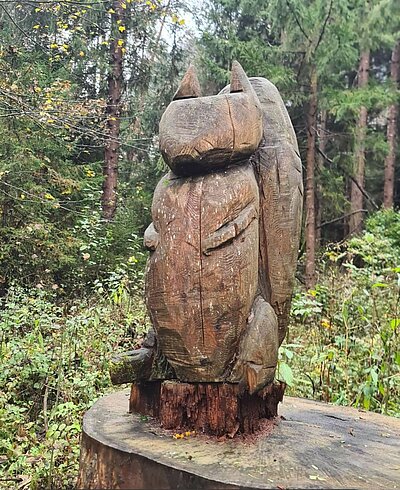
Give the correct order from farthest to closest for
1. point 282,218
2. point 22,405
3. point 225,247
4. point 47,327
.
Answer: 1. point 47,327
2. point 22,405
3. point 282,218
4. point 225,247

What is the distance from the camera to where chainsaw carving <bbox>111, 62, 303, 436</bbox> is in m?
2.40

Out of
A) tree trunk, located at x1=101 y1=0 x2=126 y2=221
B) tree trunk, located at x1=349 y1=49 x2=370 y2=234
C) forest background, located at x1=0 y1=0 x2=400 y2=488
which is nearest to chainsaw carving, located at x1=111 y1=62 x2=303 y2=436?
forest background, located at x1=0 y1=0 x2=400 y2=488

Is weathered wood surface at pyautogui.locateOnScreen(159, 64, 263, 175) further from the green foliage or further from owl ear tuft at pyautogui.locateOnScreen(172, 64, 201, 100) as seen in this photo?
the green foliage

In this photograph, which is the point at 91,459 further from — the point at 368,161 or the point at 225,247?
the point at 368,161

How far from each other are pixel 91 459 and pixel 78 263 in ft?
22.7

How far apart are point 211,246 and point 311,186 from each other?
24.5 feet

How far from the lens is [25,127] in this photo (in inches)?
340

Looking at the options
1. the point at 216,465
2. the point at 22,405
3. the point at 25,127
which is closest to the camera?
the point at 216,465

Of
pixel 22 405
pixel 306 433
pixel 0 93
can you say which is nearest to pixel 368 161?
pixel 0 93

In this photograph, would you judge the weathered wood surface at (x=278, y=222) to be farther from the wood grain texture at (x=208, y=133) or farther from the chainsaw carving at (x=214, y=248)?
the wood grain texture at (x=208, y=133)

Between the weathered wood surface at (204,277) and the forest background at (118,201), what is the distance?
0.70 m

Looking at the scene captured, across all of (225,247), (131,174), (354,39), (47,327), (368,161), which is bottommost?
(47,327)

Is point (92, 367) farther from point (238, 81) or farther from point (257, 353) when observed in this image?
point (238, 81)

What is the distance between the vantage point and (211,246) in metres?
2.41
